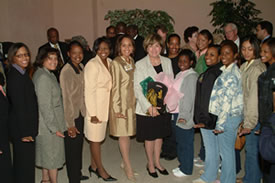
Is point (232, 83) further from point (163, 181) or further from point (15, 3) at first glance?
point (15, 3)

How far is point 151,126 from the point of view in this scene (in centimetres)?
291

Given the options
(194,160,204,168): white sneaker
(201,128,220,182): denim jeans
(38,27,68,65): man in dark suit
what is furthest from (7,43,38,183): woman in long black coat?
(38,27,68,65): man in dark suit

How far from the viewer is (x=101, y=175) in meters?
3.09

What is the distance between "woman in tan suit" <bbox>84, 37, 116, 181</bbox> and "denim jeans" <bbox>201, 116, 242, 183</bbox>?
117 cm

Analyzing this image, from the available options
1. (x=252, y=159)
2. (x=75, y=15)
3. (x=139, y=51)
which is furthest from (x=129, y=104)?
(x=75, y=15)

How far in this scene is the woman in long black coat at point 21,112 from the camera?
7.22ft

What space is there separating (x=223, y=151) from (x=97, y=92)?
1.50m

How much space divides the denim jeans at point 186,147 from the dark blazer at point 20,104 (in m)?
1.70

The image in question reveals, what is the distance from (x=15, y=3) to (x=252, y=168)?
235 inches

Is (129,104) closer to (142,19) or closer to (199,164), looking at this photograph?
(199,164)

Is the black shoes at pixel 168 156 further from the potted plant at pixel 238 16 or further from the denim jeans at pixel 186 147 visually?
the potted plant at pixel 238 16

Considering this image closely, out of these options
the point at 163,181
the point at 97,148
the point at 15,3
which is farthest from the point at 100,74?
the point at 15,3

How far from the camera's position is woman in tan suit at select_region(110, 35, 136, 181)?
2.82 m

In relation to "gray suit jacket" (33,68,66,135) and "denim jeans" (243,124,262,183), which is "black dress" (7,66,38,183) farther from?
"denim jeans" (243,124,262,183)
